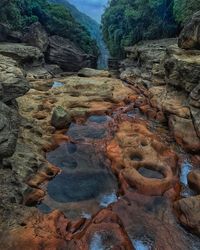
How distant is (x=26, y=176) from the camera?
12.4 meters

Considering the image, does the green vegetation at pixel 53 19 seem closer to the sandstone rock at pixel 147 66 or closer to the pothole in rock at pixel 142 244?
the sandstone rock at pixel 147 66

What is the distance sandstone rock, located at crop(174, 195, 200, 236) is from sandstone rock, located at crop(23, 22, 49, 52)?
104ft

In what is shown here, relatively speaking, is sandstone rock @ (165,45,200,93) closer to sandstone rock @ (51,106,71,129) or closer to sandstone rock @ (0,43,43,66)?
sandstone rock @ (51,106,71,129)

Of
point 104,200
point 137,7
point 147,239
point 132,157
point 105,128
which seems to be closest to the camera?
point 147,239

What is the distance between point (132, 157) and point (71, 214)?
480 cm

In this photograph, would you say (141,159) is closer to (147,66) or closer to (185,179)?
(185,179)

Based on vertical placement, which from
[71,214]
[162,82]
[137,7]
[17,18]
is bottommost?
[71,214]

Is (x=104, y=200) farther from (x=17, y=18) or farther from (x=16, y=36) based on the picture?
(x=17, y=18)

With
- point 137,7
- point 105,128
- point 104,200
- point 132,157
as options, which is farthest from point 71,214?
point 137,7

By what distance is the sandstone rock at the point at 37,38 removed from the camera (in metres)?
38.4

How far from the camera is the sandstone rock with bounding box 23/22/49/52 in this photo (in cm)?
3841

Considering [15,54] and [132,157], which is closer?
[132,157]

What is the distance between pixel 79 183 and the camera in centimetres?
1333

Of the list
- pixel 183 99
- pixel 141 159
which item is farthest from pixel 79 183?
pixel 183 99
